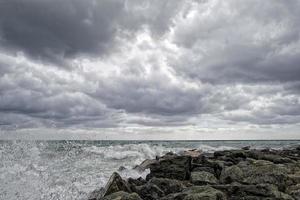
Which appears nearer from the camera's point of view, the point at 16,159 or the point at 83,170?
the point at 16,159

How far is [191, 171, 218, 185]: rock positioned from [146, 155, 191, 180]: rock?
69cm

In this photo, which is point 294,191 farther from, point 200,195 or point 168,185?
point 168,185

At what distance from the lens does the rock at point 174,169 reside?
12.2 m

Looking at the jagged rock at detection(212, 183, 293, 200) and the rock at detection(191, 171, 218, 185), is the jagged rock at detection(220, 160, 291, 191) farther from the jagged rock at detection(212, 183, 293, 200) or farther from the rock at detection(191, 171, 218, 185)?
the jagged rock at detection(212, 183, 293, 200)

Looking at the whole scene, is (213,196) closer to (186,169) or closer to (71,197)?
(186,169)

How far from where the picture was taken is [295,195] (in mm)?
8875

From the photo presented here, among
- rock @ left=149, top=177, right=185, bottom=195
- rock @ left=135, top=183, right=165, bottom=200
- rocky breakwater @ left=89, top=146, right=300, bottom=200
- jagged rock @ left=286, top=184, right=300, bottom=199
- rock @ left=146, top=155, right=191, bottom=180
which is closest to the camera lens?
rocky breakwater @ left=89, top=146, right=300, bottom=200

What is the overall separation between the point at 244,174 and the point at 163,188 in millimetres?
2701

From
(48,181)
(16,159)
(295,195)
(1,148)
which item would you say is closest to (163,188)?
(295,195)

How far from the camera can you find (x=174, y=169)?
12.5 meters

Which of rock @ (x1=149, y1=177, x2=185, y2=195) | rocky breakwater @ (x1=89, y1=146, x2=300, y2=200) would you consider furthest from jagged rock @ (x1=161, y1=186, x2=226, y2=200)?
rock @ (x1=149, y1=177, x2=185, y2=195)

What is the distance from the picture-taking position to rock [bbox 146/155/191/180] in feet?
39.9

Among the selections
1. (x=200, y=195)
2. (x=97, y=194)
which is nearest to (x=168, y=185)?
(x=97, y=194)

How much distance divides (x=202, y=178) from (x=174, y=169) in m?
1.58
